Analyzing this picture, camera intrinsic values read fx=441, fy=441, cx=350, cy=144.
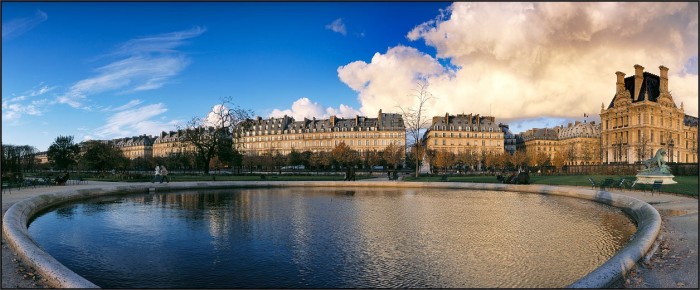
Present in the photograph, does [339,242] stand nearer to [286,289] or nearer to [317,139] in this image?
[286,289]

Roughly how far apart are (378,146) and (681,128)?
2691 inches

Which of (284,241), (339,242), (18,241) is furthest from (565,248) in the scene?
(18,241)

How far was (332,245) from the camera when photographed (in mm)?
11391

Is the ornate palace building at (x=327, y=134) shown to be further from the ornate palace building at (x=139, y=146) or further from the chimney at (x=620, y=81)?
the ornate palace building at (x=139, y=146)

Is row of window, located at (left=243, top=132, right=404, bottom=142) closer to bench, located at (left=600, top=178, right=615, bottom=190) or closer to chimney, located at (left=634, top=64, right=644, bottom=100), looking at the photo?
chimney, located at (left=634, top=64, right=644, bottom=100)

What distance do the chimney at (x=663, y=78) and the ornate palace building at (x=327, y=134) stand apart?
A: 2282 inches

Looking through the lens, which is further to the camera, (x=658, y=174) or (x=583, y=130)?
(x=583, y=130)

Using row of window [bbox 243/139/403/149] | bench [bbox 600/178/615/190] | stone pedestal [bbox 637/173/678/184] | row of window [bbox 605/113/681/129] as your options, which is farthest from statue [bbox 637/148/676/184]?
row of window [bbox 243/139/403/149]

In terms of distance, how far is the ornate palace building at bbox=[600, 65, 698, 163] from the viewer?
83.9 meters

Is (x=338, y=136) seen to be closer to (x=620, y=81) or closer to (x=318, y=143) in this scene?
(x=318, y=143)

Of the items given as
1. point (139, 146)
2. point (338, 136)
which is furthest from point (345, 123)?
point (139, 146)

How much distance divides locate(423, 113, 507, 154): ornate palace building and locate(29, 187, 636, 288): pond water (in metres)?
101

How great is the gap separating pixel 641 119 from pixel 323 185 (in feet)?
246

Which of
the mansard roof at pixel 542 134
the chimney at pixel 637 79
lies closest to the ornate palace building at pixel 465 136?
the mansard roof at pixel 542 134
